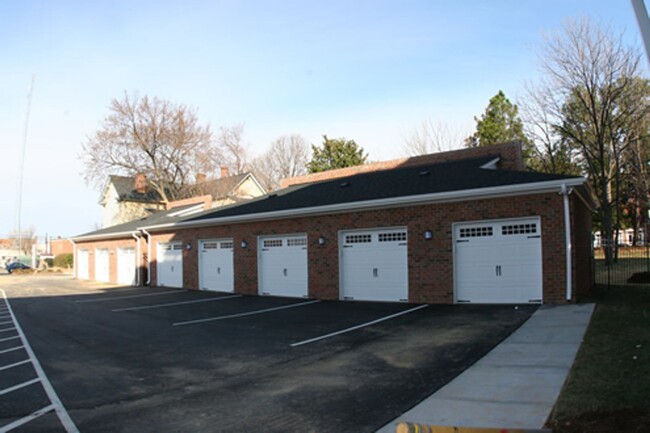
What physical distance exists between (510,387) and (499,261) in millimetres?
7548

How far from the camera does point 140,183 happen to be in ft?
165

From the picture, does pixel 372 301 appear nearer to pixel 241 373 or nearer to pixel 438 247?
pixel 438 247

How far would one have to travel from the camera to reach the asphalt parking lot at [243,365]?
5.63m

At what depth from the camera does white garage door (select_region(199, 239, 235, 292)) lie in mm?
20781

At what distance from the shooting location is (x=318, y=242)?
1694cm

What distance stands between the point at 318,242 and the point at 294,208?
5.35 feet

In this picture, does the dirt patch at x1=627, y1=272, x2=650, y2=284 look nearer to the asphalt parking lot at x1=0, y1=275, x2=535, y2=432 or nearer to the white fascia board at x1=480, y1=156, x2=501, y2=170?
the white fascia board at x1=480, y1=156, x2=501, y2=170

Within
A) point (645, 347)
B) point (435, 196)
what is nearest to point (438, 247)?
point (435, 196)

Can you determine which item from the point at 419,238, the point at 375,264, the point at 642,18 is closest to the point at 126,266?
the point at 375,264

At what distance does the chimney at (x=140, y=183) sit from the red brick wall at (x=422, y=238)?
3271 cm

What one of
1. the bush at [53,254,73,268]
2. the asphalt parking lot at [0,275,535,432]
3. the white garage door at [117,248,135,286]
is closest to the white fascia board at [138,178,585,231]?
the asphalt parking lot at [0,275,535,432]

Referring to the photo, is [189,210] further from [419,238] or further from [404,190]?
[419,238]

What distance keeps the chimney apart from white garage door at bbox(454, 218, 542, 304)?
41398 millimetres

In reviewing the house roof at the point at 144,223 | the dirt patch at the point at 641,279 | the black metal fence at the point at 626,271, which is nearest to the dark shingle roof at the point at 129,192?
the house roof at the point at 144,223
